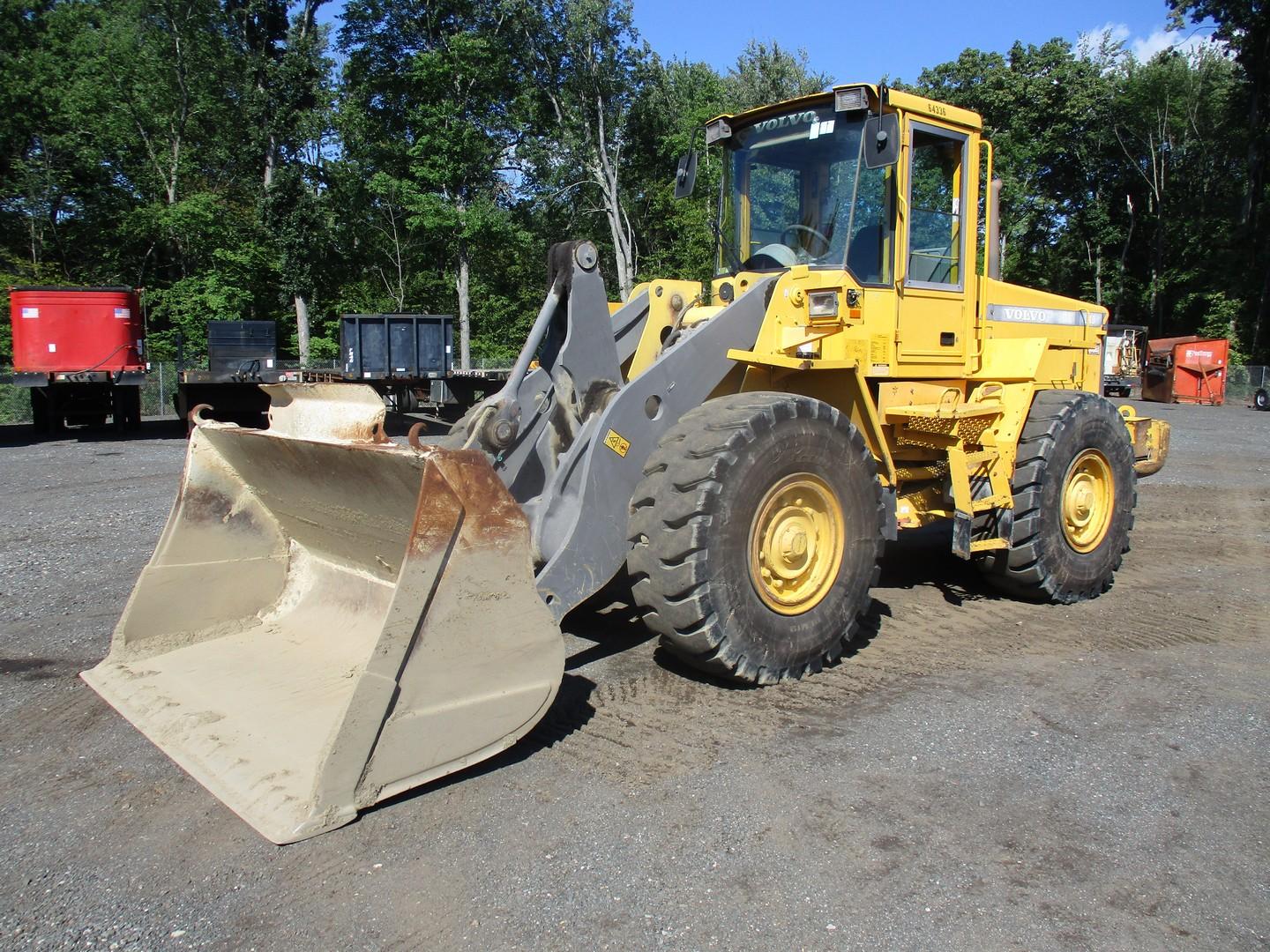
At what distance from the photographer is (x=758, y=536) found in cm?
451

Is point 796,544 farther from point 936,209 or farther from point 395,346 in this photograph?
point 395,346

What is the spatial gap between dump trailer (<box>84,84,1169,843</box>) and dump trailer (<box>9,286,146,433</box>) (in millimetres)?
16806

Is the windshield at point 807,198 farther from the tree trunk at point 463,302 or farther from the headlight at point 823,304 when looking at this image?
the tree trunk at point 463,302

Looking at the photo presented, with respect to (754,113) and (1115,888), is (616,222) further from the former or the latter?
(1115,888)

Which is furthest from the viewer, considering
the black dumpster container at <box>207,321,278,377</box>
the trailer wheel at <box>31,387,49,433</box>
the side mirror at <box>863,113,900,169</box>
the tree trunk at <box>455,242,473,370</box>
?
the tree trunk at <box>455,242,473,370</box>

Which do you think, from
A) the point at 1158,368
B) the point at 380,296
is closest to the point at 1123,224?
the point at 1158,368

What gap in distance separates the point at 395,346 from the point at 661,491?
16.1 meters

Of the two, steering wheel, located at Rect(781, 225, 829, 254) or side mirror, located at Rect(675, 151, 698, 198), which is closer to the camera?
steering wheel, located at Rect(781, 225, 829, 254)

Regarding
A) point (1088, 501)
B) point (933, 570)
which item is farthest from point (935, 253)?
point (933, 570)

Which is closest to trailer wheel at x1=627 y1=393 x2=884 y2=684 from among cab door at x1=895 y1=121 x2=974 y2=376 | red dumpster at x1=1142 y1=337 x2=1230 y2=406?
cab door at x1=895 y1=121 x2=974 y2=376

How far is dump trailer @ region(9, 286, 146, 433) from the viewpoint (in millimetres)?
18844

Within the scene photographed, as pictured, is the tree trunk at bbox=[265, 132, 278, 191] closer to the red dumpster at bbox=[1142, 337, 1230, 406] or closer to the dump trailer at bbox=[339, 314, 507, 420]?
the dump trailer at bbox=[339, 314, 507, 420]

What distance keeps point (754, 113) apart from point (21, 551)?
695 centimetres

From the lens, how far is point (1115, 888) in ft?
10.1
